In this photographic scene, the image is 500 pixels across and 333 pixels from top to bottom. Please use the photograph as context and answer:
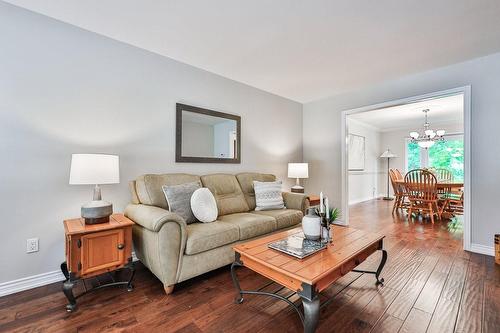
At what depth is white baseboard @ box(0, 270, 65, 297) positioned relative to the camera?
1.82m

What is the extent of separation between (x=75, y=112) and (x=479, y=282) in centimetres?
398

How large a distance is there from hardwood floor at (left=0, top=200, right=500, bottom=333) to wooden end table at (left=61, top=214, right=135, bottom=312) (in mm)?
177

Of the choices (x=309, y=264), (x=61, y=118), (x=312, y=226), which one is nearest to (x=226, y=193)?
(x=312, y=226)

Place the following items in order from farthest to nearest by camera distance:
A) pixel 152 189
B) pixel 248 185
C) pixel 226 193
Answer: pixel 248 185 < pixel 226 193 < pixel 152 189

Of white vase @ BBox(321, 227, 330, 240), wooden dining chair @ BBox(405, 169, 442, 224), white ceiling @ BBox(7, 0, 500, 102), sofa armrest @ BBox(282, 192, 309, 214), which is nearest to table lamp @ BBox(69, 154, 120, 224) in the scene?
white ceiling @ BBox(7, 0, 500, 102)

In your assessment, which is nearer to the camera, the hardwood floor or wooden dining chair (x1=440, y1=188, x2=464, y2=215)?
the hardwood floor

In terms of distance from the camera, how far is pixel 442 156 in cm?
632

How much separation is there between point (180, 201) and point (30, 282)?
1377 millimetres

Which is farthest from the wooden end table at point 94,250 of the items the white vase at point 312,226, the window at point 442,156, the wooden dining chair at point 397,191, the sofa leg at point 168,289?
the window at point 442,156

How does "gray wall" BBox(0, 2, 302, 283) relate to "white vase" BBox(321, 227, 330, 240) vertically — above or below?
above

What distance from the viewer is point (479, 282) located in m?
1.98

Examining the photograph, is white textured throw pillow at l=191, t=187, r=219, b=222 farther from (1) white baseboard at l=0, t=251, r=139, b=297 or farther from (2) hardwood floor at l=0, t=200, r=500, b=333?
(1) white baseboard at l=0, t=251, r=139, b=297

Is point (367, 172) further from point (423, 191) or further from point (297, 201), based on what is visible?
point (297, 201)

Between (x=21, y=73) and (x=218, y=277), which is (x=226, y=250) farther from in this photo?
(x=21, y=73)
